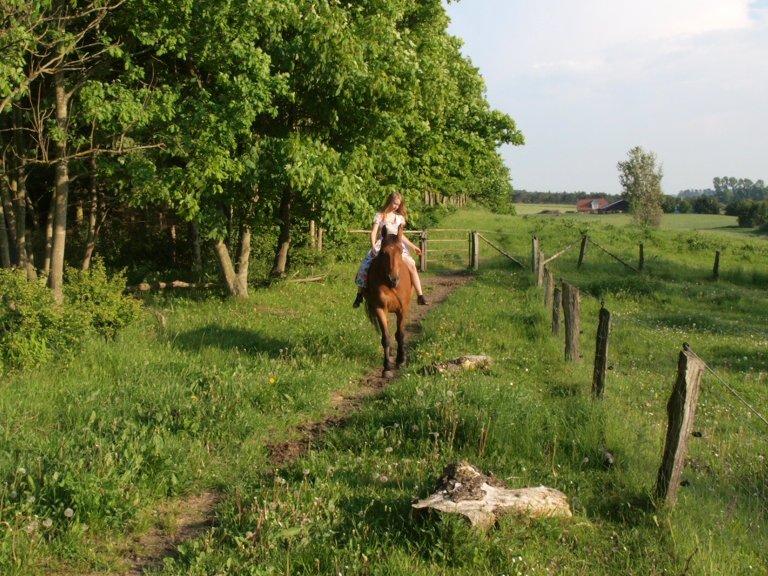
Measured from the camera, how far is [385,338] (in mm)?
11406

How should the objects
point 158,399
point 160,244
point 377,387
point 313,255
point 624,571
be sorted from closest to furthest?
point 624,571, point 158,399, point 377,387, point 160,244, point 313,255

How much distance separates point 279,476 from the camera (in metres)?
6.47

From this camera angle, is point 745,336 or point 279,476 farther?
point 745,336

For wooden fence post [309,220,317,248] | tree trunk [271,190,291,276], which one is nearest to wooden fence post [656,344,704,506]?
tree trunk [271,190,291,276]

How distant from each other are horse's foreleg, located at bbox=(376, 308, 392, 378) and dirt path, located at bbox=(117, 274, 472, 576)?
0.17 m

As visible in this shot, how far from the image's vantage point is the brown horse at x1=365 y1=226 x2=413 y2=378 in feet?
37.0

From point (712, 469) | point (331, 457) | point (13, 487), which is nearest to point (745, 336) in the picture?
Answer: point (712, 469)

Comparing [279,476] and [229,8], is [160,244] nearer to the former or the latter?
[229,8]

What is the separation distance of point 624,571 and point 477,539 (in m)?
1.04

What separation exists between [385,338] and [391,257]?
4.39 ft

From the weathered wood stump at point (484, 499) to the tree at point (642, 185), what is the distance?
83274 mm

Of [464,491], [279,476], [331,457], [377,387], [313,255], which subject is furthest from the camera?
[313,255]

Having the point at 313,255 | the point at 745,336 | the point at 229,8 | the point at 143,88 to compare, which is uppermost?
the point at 229,8

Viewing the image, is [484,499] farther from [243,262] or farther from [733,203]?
[733,203]
